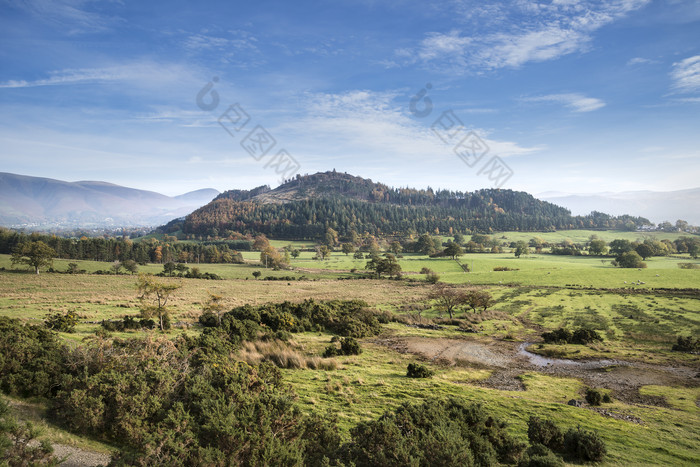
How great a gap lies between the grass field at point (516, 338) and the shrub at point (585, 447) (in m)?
0.45

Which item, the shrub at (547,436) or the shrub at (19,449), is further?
the shrub at (547,436)

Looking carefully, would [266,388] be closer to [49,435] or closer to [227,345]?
[49,435]

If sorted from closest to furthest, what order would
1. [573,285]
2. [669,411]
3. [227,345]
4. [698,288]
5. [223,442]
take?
[223,442], [669,411], [227,345], [698,288], [573,285]

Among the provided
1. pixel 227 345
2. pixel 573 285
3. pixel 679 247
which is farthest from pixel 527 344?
pixel 679 247

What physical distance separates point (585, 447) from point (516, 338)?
2310cm

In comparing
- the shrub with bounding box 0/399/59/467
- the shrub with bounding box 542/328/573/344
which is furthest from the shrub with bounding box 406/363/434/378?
the shrub with bounding box 542/328/573/344

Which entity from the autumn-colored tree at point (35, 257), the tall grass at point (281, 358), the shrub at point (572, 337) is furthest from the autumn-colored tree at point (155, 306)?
the autumn-colored tree at point (35, 257)

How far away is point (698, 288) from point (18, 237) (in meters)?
159

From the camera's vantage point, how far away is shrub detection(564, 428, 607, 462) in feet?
35.0

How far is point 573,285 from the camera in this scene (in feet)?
204

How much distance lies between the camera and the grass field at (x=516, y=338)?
13.5 metres

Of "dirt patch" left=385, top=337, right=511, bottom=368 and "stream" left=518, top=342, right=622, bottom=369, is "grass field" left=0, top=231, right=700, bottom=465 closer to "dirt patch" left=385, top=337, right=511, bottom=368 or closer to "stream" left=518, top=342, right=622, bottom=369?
"dirt patch" left=385, top=337, right=511, bottom=368

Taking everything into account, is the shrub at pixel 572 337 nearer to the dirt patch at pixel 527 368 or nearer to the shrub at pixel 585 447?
the dirt patch at pixel 527 368

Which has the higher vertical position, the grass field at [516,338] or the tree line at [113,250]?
the tree line at [113,250]
